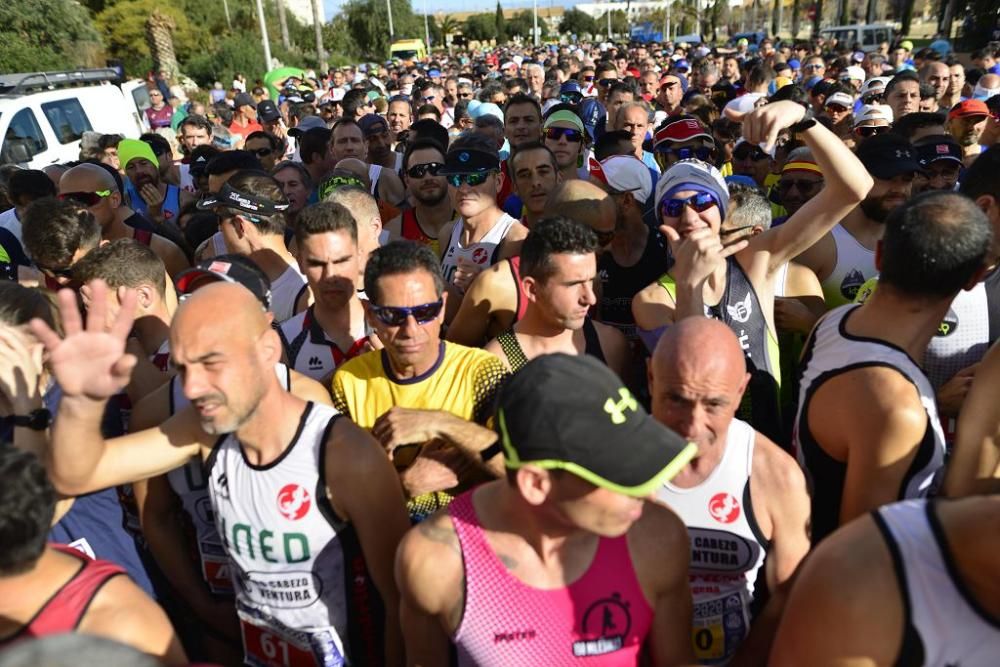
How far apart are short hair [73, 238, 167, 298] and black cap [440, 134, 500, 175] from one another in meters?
2.14

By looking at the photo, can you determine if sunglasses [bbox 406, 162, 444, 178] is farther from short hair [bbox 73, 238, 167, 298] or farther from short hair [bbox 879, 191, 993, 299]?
short hair [bbox 879, 191, 993, 299]

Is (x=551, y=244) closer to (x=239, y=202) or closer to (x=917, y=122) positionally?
(x=239, y=202)

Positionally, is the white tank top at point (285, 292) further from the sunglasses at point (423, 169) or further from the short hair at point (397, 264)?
the sunglasses at point (423, 169)

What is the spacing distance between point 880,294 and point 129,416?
321 centimetres

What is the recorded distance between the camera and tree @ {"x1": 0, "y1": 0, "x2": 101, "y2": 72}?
1120 inches

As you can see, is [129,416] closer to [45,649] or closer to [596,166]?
[45,649]

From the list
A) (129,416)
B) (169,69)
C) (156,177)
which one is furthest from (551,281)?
(169,69)

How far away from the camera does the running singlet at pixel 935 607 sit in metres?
1.57

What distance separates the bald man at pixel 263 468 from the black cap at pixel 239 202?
2099mm

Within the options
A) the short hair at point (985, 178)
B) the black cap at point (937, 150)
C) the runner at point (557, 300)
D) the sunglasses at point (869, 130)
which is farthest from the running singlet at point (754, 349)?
the sunglasses at point (869, 130)

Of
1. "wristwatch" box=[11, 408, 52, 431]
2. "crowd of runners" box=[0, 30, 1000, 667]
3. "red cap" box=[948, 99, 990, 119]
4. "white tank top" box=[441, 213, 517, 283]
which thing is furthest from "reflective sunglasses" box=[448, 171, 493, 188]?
"red cap" box=[948, 99, 990, 119]

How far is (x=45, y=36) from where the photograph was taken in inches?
1254

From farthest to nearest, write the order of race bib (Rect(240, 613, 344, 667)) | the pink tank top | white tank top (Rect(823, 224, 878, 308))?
white tank top (Rect(823, 224, 878, 308)) < race bib (Rect(240, 613, 344, 667)) < the pink tank top

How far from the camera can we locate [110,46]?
40281 millimetres
